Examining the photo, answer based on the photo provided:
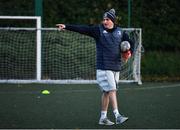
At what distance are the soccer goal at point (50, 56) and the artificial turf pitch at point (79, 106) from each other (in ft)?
2.21

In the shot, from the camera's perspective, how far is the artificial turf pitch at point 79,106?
27.4 ft

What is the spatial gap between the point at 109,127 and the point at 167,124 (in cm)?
80

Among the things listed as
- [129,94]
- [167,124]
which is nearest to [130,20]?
[129,94]

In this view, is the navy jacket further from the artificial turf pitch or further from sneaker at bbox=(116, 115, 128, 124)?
the artificial turf pitch

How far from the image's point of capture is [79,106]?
10.1 metres

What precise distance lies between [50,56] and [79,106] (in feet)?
15.7

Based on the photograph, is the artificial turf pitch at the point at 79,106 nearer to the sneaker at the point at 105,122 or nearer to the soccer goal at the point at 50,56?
the sneaker at the point at 105,122

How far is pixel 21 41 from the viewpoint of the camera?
14852 millimetres

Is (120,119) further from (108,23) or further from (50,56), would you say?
(50,56)

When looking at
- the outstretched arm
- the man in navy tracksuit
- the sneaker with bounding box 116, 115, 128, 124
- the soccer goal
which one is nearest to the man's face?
the man in navy tracksuit

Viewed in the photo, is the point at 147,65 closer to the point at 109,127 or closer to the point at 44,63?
the point at 44,63

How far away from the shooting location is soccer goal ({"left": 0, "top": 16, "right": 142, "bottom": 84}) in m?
14.3

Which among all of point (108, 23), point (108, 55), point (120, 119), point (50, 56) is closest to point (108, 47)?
point (108, 55)

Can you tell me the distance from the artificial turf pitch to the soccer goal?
2.21 feet
